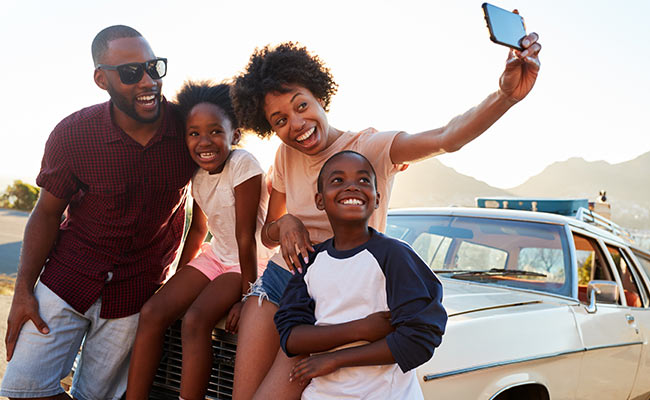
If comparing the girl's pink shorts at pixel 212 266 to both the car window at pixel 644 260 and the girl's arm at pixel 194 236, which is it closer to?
the girl's arm at pixel 194 236

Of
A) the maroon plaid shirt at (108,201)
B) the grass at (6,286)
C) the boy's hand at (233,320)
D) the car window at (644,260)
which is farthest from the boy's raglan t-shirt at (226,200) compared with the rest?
the grass at (6,286)

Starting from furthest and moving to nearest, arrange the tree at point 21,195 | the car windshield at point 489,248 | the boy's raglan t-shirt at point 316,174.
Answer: the tree at point 21,195 → the car windshield at point 489,248 → the boy's raglan t-shirt at point 316,174

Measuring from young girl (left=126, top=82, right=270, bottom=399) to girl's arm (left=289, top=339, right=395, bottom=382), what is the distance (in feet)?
2.21

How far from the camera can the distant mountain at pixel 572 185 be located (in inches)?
2344

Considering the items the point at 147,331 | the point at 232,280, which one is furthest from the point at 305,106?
the point at 147,331

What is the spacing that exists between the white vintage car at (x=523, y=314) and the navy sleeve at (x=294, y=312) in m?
0.57

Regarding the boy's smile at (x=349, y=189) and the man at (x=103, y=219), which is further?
the man at (x=103, y=219)

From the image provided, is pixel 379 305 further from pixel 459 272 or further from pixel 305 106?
pixel 459 272

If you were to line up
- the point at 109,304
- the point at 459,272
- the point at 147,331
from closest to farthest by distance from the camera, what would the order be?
the point at 147,331, the point at 109,304, the point at 459,272

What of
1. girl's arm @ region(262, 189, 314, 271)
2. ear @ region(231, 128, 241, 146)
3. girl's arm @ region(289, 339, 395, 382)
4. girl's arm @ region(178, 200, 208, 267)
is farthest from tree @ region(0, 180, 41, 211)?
girl's arm @ region(289, 339, 395, 382)

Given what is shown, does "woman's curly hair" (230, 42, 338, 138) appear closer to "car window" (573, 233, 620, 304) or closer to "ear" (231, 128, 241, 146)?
"ear" (231, 128, 241, 146)

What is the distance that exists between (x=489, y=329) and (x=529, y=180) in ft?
272

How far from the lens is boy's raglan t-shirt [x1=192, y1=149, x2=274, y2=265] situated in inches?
112

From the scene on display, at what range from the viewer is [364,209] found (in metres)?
2.04
